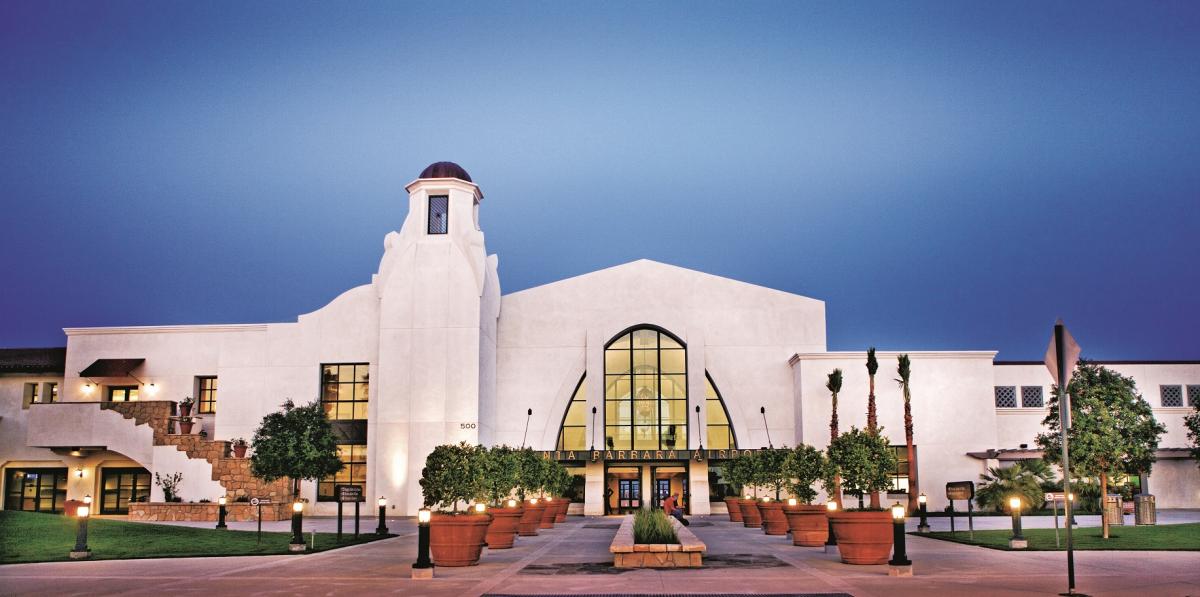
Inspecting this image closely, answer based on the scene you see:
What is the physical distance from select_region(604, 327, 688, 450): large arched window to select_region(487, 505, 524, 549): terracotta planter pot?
25.8 m

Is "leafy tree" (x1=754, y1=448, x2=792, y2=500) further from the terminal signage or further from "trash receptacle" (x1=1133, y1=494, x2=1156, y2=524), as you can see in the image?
"trash receptacle" (x1=1133, y1=494, x2=1156, y2=524)

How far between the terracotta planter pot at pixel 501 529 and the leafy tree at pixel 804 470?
7.51 m

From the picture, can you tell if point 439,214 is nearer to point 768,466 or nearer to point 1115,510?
point 768,466

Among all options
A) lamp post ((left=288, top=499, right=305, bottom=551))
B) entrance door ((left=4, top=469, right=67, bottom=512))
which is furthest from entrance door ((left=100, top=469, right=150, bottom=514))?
lamp post ((left=288, top=499, right=305, bottom=551))

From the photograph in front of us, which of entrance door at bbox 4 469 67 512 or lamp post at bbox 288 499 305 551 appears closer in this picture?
lamp post at bbox 288 499 305 551

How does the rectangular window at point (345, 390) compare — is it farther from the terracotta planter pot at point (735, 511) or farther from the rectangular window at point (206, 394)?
the terracotta planter pot at point (735, 511)

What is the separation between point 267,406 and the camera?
46344 mm

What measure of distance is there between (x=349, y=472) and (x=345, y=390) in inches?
157

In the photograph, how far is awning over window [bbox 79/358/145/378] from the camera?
47.0 meters

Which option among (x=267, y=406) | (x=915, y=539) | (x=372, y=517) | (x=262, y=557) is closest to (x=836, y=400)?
(x=915, y=539)

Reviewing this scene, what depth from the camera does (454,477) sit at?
21172 mm

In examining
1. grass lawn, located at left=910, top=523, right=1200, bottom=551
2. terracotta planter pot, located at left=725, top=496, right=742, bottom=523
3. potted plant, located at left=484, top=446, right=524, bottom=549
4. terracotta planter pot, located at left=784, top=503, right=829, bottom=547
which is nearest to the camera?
grass lawn, located at left=910, top=523, right=1200, bottom=551

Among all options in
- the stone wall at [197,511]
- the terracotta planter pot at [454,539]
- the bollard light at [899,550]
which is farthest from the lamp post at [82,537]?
the stone wall at [197,511]

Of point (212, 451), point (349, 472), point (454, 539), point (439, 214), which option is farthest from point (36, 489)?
point (454, 539)
